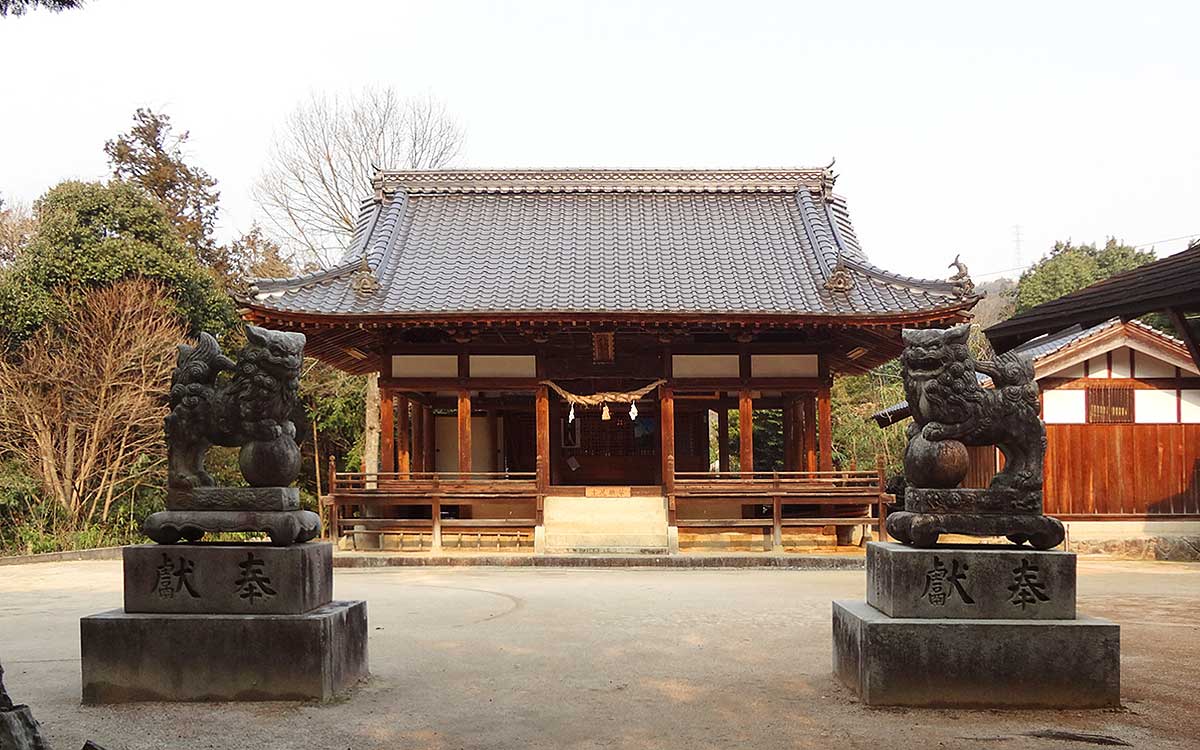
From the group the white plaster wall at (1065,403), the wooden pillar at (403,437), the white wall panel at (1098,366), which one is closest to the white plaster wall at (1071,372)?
the white wall panel at (1098,366)

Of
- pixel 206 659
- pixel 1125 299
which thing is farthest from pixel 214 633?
pixel 1125 299

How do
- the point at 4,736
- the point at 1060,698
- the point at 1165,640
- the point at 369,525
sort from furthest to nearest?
1. the point at 369,525
2. the point at 1165,640
3. the point at 1060,698
4. the point at 4,736

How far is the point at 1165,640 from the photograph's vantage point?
305 inches

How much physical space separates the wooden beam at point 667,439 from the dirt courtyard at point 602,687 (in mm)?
5449

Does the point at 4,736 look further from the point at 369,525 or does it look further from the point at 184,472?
the point at 369,525

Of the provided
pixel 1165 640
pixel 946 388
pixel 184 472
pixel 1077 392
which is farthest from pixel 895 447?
pixel 184 472

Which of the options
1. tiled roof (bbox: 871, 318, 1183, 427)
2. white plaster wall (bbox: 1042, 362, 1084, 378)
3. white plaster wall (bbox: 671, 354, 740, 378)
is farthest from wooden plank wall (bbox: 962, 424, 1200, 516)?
white plaster wall (bbox: 671, 354, 740, 378)

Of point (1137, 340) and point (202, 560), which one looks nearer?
point (202, 560)

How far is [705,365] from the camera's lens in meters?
17.5

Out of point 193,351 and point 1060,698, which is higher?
point 193,351

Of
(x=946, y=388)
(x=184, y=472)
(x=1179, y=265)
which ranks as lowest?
(x=184, y=472)

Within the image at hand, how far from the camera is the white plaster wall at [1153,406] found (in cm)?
1741

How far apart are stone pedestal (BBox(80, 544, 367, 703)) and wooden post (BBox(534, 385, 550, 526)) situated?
10.4 metres

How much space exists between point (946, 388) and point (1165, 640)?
11.2 feet
